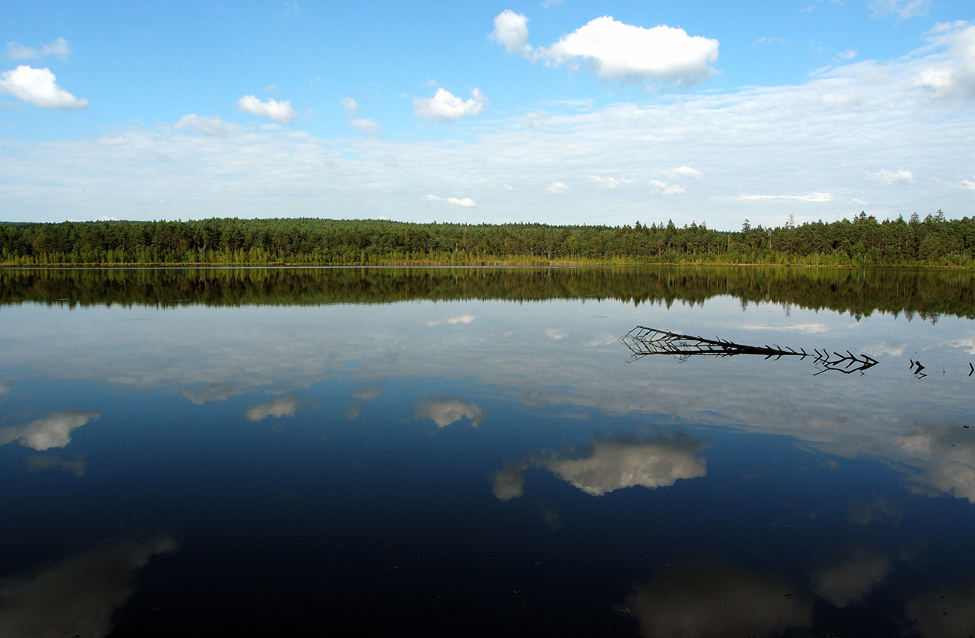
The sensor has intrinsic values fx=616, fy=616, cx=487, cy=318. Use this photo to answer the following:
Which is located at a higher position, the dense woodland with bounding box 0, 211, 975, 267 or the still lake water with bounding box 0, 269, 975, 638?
the dense woodland with bounding box 0, 211, 975, 267

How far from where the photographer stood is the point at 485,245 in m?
139

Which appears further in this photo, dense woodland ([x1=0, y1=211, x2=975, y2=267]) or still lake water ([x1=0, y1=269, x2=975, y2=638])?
dense woodland ([x1=0, y1=211, x2=975, y2=267])

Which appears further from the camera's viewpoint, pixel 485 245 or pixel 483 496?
pixel 485 245

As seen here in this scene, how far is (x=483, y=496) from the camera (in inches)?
271

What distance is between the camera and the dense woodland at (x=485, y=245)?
352ft

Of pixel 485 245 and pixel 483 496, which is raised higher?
pixel 485 245

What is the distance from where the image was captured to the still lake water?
4883 mm

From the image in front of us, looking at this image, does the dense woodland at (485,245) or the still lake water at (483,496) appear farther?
the dense woodland at (485,245)

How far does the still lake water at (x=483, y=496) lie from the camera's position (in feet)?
16.0

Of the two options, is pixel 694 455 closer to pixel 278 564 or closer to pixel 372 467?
pixel 372 467

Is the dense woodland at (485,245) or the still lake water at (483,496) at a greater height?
the dense woodland at (485,245)

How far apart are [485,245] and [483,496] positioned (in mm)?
133290

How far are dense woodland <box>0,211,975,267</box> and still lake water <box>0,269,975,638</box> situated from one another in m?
102

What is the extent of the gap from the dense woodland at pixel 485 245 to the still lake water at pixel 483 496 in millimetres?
101784
